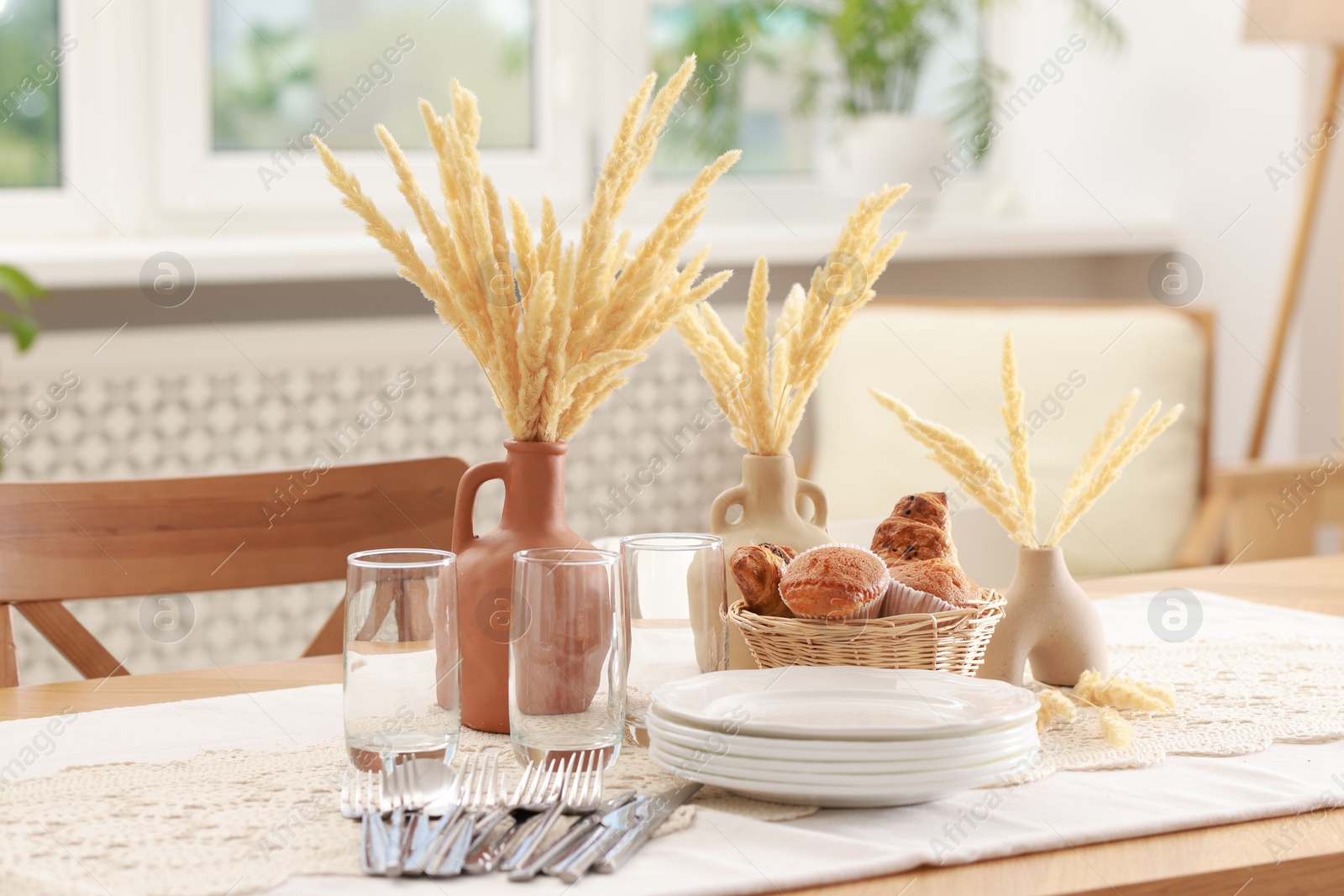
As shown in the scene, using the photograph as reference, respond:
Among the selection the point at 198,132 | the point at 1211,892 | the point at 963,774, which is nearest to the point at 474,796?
the point at 963,774

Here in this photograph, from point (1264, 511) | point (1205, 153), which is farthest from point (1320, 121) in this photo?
point (1264, 511)

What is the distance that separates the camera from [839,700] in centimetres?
80

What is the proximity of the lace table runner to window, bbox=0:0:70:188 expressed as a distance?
77.5 inches

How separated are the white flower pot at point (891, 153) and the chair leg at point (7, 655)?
78.5 inches

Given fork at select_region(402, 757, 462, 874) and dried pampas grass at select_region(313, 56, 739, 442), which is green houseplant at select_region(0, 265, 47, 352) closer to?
dried pampas grass at select_region(313, 56, 739, 442)

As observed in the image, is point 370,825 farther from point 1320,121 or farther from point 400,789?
point 1320,121

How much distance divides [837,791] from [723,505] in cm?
29

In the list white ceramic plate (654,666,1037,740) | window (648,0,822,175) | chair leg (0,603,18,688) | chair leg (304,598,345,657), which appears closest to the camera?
white ceramic plate (654,666,1037,740)

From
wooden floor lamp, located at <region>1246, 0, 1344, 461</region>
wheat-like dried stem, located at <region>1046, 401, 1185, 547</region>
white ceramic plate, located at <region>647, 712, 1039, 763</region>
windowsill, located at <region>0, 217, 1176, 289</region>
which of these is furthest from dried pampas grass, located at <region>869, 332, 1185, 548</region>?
wooden floor lamp, located at <region>1246, 0, 1344, 461</region>

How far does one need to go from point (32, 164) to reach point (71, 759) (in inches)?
76.4

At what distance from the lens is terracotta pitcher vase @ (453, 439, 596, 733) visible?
2.74 ft

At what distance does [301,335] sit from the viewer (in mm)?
2480

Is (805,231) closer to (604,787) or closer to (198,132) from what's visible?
(198,132)

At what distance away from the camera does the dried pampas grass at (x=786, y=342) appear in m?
0.90
